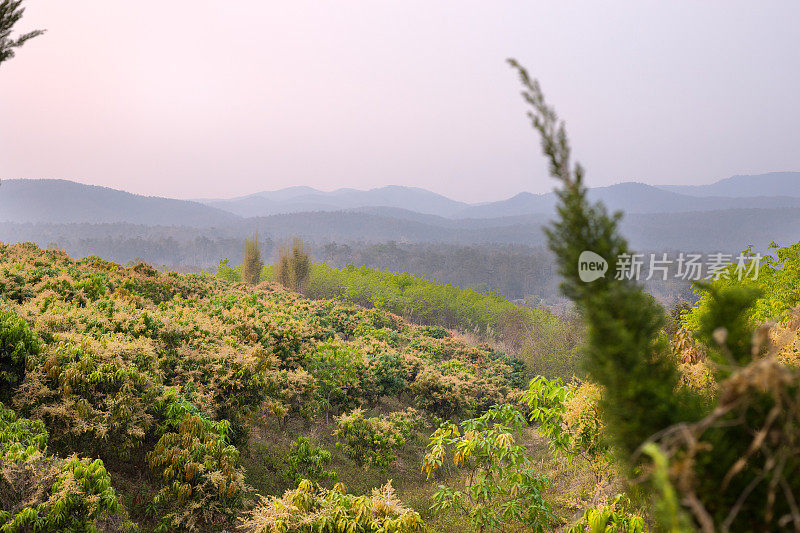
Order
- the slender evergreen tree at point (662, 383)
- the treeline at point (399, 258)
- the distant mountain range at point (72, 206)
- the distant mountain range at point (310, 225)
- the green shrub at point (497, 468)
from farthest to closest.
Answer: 1. the distant mountain range at point (72, 206)
2. the distant mountain range at point (310, 225)
3. the treeline at point (399, 258)
4. the green shrub at point (497, 468)
5. the slender evergreen tree at point (662, 383)

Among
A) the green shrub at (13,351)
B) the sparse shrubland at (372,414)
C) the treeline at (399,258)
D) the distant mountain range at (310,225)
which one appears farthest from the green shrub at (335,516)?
the distant mountain range at (310,225)

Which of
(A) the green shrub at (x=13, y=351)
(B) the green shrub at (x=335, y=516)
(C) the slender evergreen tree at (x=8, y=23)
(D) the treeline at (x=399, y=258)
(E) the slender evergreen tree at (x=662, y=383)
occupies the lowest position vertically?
(D) the treeline at (x=399, y=258)

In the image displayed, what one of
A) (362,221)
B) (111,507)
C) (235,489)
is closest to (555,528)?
(235,489)

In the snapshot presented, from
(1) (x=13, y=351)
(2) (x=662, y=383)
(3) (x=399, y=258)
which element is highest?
(2) (x=662, y=383)

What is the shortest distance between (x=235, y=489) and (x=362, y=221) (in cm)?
17810

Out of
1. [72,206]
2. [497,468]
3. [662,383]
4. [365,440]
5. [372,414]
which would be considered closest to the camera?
[662,383]

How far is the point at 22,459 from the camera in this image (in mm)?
3746

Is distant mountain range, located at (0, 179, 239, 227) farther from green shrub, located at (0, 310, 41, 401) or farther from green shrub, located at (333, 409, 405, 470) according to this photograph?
green shrub, located at (0, 310, 41, 401)

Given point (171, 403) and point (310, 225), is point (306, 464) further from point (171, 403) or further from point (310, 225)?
point (310, 225)

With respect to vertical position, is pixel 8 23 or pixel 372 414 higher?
pixel 8 23

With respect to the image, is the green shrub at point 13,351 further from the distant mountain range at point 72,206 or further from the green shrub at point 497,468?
the distant mountain range at point 72,206

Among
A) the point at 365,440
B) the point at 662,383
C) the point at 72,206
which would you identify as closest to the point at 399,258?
the point at 365,440

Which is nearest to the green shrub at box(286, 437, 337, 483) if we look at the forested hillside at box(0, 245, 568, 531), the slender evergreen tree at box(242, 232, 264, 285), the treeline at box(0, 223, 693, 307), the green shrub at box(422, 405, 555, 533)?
the forested hillside at box(0, 245, 568, 531)

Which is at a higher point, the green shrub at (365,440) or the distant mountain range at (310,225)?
the distant mountain range at (310,225)
